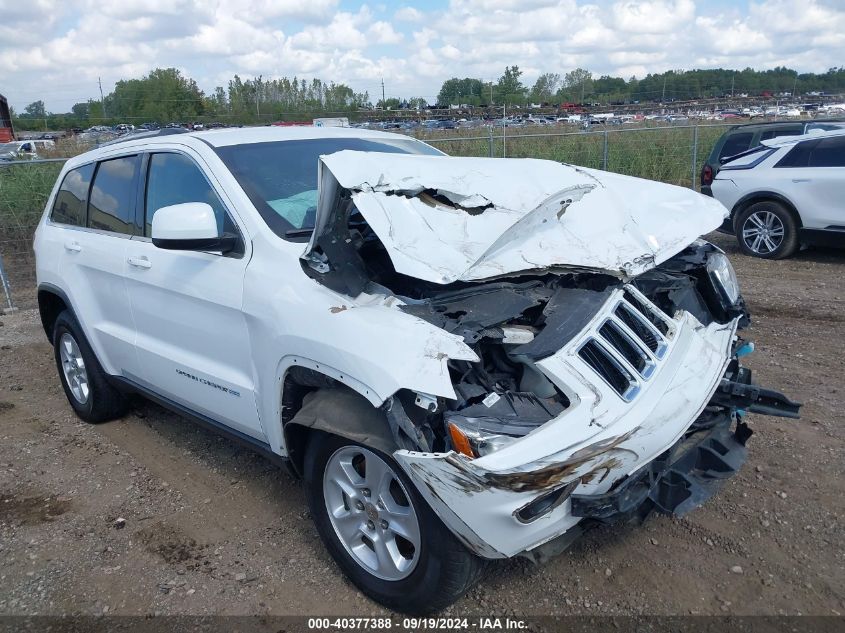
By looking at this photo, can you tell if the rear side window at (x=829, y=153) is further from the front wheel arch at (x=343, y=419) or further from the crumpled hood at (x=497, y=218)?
the front wheel arch at (x=343, y=419)

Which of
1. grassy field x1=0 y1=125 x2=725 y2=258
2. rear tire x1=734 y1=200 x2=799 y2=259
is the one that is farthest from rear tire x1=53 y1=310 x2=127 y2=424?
grassy field x1=0 y1=125 x2=725 y2=258

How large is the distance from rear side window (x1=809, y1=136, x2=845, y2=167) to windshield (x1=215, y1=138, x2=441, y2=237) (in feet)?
23.5

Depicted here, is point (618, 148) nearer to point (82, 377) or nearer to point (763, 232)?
point (763, 232)

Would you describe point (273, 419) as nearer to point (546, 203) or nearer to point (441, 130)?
point (546, 203)

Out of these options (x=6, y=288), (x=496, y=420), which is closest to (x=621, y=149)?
(x=6, y=288)

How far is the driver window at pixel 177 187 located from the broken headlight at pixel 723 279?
7.53 feet

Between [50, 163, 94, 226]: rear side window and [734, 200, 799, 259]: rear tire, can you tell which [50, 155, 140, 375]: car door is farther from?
[734, 200, 799, 259]: rear tire

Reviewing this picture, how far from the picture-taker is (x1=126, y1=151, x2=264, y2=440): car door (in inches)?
133

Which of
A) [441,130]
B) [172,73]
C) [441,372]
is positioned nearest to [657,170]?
[441,130]

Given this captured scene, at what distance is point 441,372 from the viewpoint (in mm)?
2459

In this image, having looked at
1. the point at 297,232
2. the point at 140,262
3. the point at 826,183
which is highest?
the point at 297,232

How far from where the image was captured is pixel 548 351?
2588mm

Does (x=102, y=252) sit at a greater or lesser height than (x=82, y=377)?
greater

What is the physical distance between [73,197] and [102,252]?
843 mm
